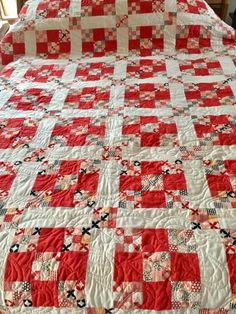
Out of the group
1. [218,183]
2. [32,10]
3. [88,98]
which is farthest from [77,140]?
[32,10]

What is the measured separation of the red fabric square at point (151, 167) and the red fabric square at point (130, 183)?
5 centimetres

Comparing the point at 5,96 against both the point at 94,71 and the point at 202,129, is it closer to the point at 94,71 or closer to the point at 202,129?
the point at 94,71

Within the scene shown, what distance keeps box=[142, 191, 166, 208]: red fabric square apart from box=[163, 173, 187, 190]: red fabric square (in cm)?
4

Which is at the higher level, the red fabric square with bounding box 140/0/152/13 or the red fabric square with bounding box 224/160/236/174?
the red fabric square with bounding box 140/0/152/13

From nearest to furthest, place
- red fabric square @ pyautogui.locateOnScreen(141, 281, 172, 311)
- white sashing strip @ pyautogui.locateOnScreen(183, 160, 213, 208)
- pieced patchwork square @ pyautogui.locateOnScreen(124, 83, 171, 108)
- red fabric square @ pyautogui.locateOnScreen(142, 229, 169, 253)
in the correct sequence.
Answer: red fabric square @ pyautogui.locateOnScreen(141, 281, 172, 311) < red fabric square @ pyautogui.locateOnScreen(142, 229, 169, 253) < white sashing strip @ pyautogui.locateOnScreen(183, 160, 213, 208) < pieced patchwork square @ pyautogui.locateOnScreen(124, 83, 171, 108)

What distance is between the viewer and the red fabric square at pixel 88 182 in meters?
1.30

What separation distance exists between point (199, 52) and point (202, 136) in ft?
3.29

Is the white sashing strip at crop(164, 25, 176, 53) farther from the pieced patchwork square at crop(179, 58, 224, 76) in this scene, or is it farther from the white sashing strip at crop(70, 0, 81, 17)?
the white sashing strip at crop(70, 0, 81, 17)

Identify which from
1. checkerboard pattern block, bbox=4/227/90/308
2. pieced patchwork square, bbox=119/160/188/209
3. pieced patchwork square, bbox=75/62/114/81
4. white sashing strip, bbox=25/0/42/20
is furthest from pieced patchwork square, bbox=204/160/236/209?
white sashing strip, bbox=25/0/42/20

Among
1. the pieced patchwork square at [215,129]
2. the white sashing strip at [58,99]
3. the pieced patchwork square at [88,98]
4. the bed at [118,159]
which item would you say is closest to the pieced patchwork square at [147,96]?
the bed at [118,159]

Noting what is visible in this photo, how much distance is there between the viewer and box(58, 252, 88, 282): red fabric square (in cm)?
103

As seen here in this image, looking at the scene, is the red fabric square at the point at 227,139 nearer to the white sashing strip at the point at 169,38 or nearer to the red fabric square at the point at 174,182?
the red fabric square at the point at 174,182

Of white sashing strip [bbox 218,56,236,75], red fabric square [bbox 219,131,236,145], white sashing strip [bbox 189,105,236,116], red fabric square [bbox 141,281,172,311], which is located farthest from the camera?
white sashing strip [bbox 218,56,236,75]

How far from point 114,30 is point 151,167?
1351mm
